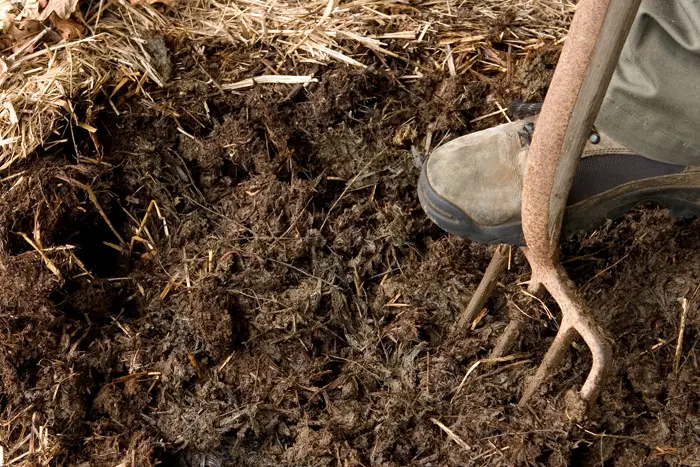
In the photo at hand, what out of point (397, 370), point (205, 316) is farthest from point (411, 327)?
point (205, 316)

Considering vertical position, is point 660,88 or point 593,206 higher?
point 660,88

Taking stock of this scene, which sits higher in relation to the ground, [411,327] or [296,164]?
[296,164]

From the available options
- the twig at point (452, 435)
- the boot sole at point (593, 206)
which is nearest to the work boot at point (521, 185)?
the boot sole at point (593, 206)

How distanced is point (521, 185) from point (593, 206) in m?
0.18

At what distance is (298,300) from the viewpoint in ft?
6.47

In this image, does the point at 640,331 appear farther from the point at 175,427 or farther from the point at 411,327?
the point at 175,427

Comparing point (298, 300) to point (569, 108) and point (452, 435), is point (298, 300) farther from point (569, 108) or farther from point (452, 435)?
point (569, 108)

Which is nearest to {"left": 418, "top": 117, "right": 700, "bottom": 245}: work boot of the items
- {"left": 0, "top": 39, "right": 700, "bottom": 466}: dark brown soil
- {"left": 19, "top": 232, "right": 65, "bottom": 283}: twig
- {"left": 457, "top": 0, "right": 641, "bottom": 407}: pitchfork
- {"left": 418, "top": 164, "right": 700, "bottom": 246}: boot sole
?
{"left": 418, "top": 164, "right": 700, "bottom": 246}: boot sole

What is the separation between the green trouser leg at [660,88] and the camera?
150 cm

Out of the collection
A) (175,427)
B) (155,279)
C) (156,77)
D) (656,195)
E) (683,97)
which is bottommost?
(175,427)

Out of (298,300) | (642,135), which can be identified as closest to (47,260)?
(298,300)

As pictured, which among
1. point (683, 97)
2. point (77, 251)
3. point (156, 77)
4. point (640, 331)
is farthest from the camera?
point (156, 77)

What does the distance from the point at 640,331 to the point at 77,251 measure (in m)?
1.55

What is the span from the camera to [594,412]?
177 cm
